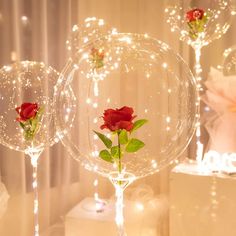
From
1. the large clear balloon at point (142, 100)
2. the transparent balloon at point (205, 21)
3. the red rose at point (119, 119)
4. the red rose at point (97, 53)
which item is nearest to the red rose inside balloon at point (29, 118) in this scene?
the large clear balloon at point (142, 100)

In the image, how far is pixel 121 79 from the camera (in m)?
1.16

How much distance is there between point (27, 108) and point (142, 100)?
0.48 meters

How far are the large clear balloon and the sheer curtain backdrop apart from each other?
83cm

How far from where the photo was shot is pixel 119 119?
1041 mm

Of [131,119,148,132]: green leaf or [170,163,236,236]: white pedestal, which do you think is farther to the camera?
[170,163,236,236]: white pedestal

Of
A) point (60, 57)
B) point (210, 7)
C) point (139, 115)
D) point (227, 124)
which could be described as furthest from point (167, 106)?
point (60, 57)

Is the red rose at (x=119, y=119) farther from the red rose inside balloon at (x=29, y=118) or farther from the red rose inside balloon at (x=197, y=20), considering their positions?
the red rose inside balloon at (x=197, y=20)

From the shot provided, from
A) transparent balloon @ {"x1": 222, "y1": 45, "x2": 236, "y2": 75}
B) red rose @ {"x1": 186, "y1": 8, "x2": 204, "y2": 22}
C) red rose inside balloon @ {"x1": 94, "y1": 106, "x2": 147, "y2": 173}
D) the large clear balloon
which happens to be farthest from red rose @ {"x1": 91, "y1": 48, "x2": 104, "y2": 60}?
transparent balloon @ {"x1": 222, "y1": 45, "x2": 236, "y2": 75}

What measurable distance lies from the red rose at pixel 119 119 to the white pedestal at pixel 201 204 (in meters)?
0.63

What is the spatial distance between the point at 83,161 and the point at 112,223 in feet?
2.08

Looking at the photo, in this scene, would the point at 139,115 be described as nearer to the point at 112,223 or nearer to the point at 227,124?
the point at 227,124

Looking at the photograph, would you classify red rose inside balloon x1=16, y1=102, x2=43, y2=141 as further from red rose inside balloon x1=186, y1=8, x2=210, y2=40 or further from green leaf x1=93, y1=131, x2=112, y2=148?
red rose inside balloon x1=186, y1=8, x2=210, y2=40

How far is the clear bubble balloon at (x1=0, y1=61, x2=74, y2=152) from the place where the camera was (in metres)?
1.44

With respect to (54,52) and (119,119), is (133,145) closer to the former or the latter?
(119,119)
